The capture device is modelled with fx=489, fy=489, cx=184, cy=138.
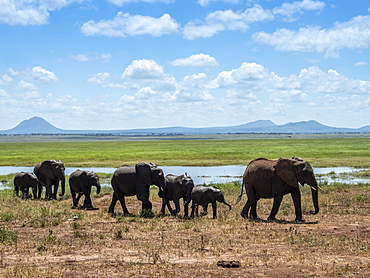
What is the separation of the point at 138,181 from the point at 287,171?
231 inches

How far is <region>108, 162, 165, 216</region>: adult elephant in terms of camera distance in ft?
63.1

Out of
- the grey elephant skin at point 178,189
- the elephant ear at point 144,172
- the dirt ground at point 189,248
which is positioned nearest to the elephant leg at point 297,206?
the dirt ground at point 189,248

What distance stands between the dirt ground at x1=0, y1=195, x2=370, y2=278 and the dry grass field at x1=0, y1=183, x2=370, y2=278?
0.07 feet

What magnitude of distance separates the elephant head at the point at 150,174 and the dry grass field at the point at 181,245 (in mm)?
1433

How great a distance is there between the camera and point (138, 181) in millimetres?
19469

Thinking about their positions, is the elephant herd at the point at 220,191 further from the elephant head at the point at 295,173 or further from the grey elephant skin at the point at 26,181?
the grey elephant skin at the point at 26,181

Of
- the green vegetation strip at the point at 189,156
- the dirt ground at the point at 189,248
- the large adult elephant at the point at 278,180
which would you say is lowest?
Result: the green vegetation strip at the point at 189,156

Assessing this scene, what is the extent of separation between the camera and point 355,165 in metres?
51.3

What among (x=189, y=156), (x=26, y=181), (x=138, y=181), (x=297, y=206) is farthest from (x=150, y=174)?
(x=189, y=156)

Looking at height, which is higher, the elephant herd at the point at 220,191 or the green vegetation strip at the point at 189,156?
the elephant herd at the point at 220,191

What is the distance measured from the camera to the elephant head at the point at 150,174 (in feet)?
62.9

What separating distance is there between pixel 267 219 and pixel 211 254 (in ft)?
20.5

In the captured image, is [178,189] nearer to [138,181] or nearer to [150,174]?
[150,174]

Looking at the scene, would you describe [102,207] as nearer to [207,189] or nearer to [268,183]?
[207,189]
